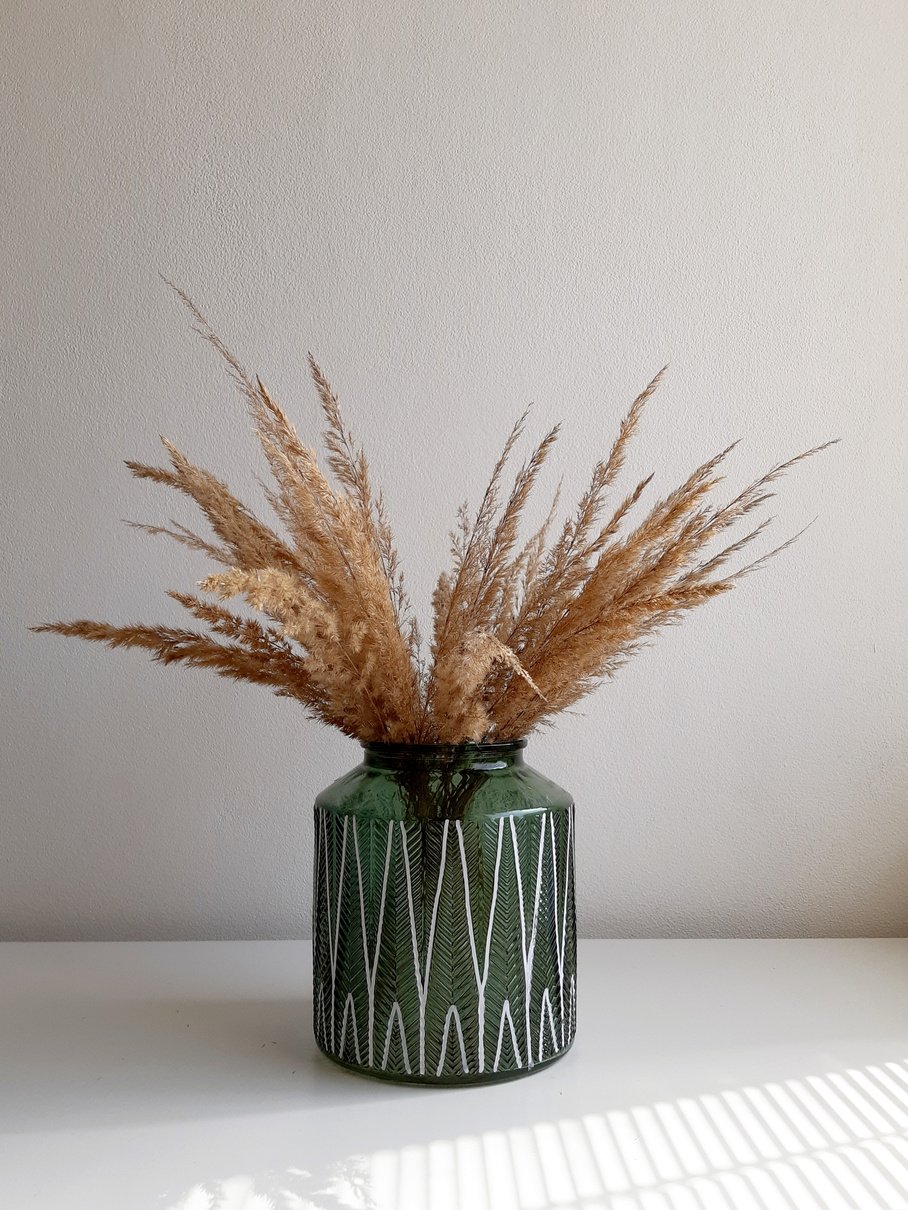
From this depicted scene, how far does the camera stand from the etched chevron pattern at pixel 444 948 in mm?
738

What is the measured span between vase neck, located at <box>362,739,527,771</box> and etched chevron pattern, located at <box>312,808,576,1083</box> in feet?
0.12

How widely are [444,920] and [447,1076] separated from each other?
104 millimetres

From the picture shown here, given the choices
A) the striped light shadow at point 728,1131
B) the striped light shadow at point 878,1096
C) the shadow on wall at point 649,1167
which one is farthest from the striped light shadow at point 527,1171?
the striped light shadow at point 878,1096

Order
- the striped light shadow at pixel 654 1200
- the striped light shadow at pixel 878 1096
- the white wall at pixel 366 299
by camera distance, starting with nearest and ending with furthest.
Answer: the striped light shadow at pixel 654 1200 → the striped light shadow at pixel 878 1096 → the white wall at pixel 366 299

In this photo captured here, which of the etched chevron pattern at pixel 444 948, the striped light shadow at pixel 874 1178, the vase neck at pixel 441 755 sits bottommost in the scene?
the striped light shadow at pixel 874 1178

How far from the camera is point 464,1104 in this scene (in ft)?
2.38

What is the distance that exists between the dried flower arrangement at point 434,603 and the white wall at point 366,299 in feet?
1.06

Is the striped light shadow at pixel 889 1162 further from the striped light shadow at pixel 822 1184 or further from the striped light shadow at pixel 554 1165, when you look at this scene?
the striped light shadow at pixel 554 1165

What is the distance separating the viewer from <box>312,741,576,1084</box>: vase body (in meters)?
0.74

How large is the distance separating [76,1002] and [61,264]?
69 cm

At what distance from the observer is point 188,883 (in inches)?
43.2

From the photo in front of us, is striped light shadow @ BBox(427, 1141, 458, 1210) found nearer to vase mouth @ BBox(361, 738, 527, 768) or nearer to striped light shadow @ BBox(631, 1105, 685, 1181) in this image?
striped light shadow @ BBox(631, 1105, 685, 1181)

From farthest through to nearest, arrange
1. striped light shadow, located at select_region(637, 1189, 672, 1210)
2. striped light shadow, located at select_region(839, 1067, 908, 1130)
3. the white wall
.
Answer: the white wall < striped light shadow, located at select_region(839, 1067, 908, 1130) < striped light shadow, located at select_region(637, 1189, 672, 1210)

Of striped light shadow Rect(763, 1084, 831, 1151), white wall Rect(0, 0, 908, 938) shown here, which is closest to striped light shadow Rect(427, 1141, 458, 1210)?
striped light shadow Rect(763, 1084, 831, 1151)
